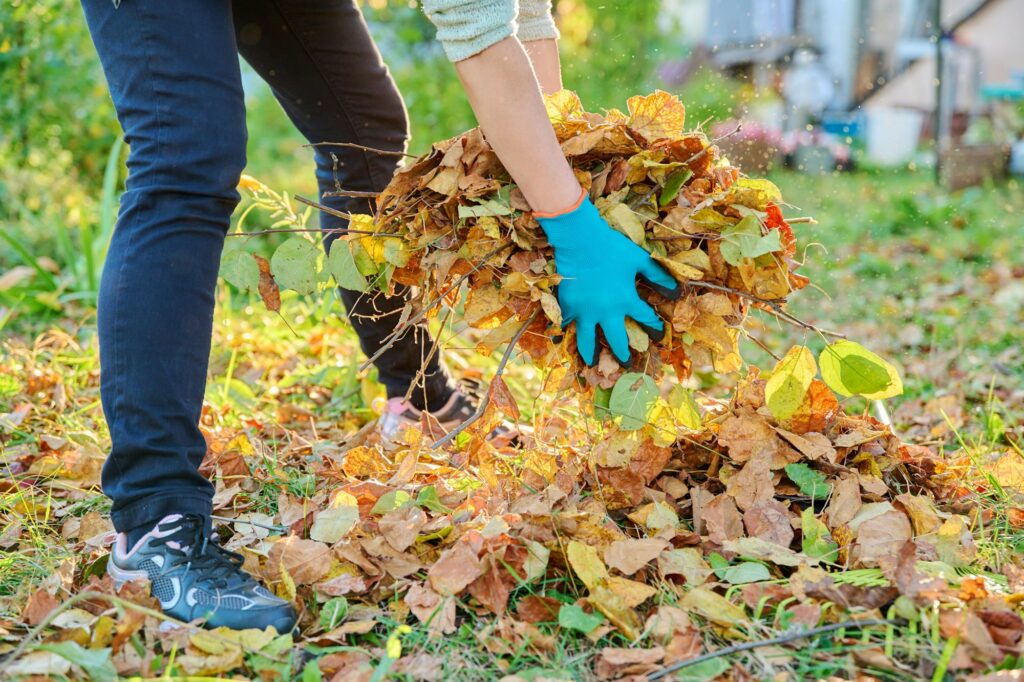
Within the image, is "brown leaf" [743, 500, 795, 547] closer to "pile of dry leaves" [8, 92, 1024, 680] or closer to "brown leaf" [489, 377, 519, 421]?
"pile of dry leaves" [8, 92, 1024, 680]

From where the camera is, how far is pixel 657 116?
1.42 m

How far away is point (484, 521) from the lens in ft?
4.43

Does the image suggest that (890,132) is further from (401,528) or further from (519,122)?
(401,528)

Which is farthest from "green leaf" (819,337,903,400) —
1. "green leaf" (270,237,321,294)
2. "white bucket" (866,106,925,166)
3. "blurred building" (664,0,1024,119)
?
"white bucket" (866,106,925,166)

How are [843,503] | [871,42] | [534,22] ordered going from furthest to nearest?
[871,42] → [534,22] → [843,503]

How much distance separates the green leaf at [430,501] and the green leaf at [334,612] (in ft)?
0.78

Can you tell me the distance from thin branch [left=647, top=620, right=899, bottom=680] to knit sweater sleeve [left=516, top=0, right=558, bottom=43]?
3.65 feet

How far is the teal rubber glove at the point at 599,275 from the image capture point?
4.32 ft

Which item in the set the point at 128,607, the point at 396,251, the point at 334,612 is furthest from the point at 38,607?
the point at 396,251

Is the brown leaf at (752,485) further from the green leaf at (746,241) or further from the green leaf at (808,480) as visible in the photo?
the green leaf at (746,241)

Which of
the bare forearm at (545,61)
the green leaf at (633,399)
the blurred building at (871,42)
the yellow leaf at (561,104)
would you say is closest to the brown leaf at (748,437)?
the green leaf at (633,399)

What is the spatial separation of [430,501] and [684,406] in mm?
436

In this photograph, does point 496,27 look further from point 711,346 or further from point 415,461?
point 415,461

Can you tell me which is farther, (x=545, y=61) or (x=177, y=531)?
(x=545, y=61)
